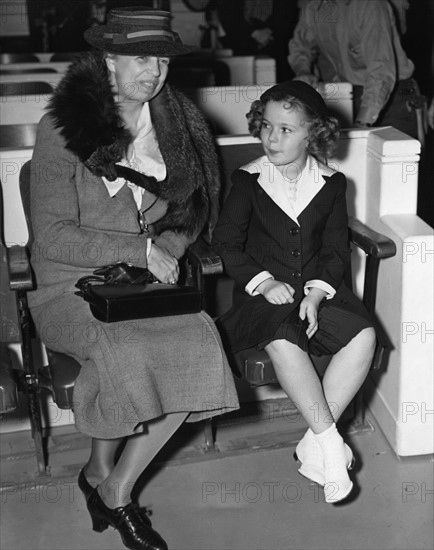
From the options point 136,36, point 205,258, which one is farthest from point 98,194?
point 136,36

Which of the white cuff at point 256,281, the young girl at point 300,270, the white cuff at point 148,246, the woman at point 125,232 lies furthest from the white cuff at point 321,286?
the white cuff at point 148,246

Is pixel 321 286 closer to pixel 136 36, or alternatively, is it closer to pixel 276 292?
pixel 276 292

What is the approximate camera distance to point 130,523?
2.68 m

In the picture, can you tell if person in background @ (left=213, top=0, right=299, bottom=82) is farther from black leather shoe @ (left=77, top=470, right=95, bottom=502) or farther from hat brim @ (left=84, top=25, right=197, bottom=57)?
black leather shoe @ (left=77, top=470, right=95, bottom=502)

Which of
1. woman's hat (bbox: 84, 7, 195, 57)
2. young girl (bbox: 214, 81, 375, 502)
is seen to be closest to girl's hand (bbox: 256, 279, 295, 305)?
young girl (bbox: 214, 81, 375, 502)

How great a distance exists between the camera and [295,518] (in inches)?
111

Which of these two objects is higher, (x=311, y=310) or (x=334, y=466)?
(x=311, y=310)

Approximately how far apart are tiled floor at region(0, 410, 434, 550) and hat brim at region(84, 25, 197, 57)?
1.36 meters

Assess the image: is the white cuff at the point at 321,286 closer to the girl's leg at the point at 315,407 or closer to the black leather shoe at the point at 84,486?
the girl's leg at the point at 315,407

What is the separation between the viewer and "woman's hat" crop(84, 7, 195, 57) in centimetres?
273

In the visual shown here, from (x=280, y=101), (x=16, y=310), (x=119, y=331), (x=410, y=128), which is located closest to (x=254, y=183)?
(x=280, y=101)

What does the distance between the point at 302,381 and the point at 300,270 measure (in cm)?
39

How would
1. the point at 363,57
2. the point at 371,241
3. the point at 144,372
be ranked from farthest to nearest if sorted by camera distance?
the point at 363,57
the point at 371,241
the point at 144,372

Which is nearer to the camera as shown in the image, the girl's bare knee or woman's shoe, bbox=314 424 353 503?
woman's shoe, bbox=314 424 353 503
